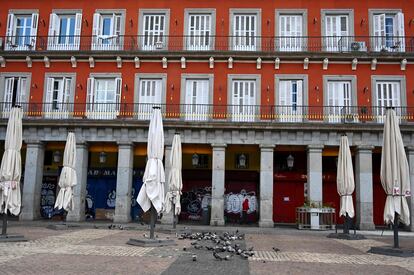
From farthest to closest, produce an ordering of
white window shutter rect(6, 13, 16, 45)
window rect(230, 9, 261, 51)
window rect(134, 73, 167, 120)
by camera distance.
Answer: white window shutter rect(6, 13, 16, 45)
window rect(230, 9, 261, 51)
window rect(134, 73, 167, 120)

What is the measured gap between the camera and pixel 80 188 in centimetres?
2439

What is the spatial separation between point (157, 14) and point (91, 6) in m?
4.16

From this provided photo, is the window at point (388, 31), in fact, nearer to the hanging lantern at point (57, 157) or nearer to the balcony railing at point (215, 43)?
the balcony railing at point (215, 43)

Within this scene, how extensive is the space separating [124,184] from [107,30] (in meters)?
9.66

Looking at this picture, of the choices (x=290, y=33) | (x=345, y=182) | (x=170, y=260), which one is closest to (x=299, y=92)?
(x=290, y=33)

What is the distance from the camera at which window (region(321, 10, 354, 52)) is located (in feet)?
82.3

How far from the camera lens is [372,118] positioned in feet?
79.3

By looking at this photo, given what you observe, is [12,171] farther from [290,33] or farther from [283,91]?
[290,33]

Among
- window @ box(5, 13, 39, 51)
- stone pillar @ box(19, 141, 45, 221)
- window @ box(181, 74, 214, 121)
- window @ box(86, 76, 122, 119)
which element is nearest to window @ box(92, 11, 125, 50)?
window @ box(86, 76, 122, 119)

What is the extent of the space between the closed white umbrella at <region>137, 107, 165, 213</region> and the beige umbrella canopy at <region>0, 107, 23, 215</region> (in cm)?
425

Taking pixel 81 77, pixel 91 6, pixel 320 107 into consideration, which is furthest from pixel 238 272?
pixel 91 6

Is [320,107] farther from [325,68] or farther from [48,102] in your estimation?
[48,102]

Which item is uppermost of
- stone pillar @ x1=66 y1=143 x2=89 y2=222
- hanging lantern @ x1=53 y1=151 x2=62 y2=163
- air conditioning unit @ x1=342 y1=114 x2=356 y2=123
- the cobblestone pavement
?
air conditioning unit @ x1=342 y1=114 x2=356 y2=123

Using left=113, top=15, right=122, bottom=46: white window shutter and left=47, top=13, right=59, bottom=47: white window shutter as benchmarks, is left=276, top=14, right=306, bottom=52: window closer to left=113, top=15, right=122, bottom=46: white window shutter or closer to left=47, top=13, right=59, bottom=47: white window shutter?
left=113, top=15, right=122, bottom=46: white window shutter
